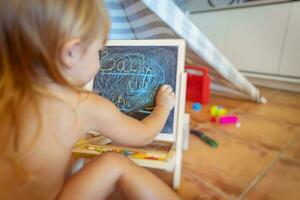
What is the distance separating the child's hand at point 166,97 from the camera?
673 millimetres

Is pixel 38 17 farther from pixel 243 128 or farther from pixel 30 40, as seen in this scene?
pixel 243 128

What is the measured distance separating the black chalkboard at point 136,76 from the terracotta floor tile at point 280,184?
31cm

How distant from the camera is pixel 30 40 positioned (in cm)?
37

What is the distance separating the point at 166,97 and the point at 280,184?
435 mm

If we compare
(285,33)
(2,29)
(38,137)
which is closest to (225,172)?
(38,137)

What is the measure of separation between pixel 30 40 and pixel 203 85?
1.14 m

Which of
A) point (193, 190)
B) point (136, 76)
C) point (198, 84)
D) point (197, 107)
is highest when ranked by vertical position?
point (136, 76)

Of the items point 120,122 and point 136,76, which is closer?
point 120,122

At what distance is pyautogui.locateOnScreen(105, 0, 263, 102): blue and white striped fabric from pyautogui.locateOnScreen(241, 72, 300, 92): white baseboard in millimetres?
475

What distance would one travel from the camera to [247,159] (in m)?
0.87

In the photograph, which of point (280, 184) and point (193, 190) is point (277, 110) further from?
point (193, 190)

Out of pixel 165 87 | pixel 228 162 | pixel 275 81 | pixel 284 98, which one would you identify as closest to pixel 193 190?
pixel 228 162

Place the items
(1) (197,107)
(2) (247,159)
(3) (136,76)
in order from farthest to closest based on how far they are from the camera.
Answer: (1) (197,107) < (2) (247,159) < (3) (136,76)

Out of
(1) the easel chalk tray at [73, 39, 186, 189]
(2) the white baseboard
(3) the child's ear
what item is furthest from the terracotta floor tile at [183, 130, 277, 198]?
(2) the white baseboard
